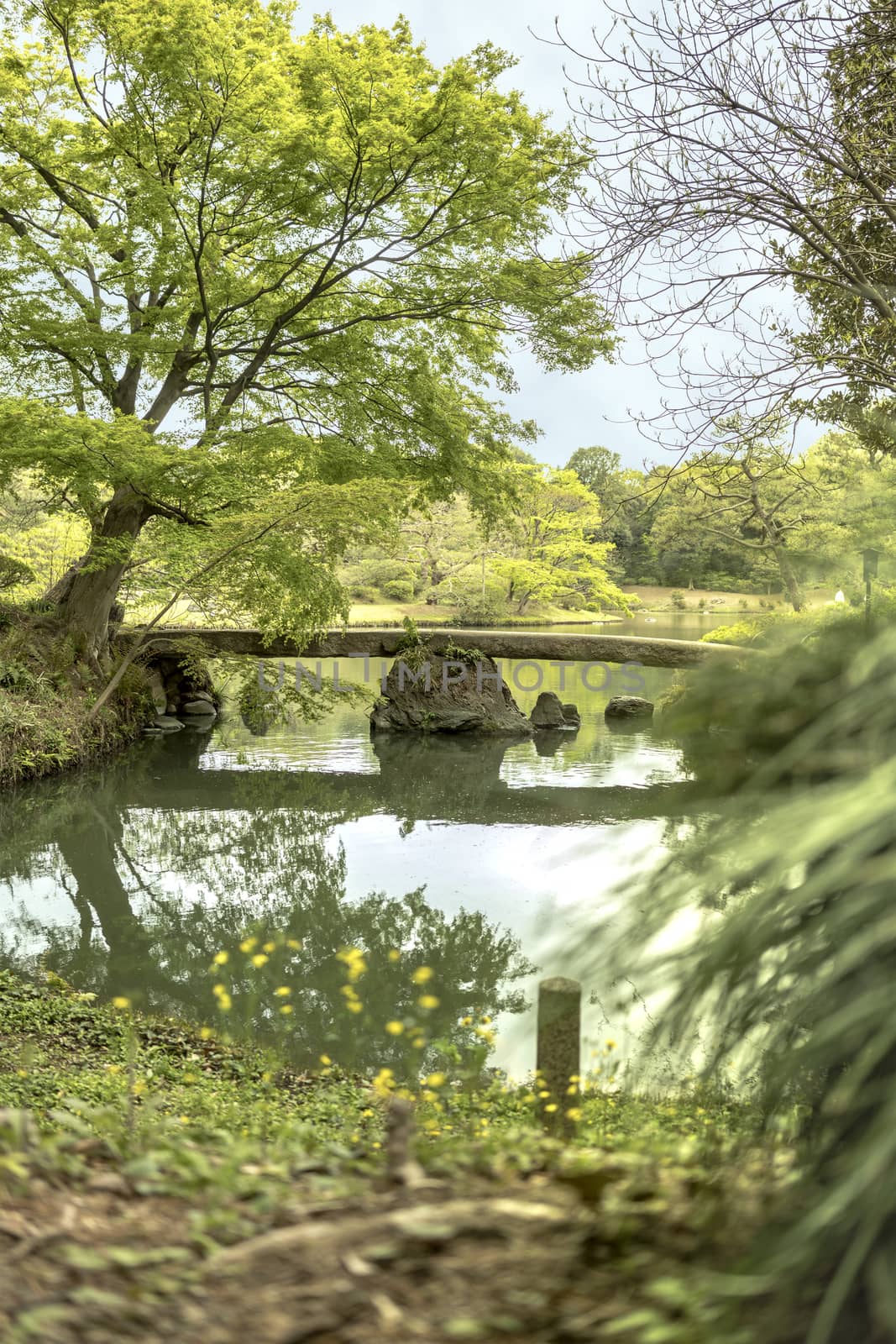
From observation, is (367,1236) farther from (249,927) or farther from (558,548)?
(558,548)

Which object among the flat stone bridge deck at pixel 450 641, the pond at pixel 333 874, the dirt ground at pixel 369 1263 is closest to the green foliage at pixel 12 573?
the flat stone bridge deck at pixel 450 641

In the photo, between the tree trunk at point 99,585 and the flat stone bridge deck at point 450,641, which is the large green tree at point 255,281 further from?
the flat stone bridge deck at point 450,641

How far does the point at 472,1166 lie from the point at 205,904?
5.30 metres

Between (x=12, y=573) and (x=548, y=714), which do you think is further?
(x=548, y=714)

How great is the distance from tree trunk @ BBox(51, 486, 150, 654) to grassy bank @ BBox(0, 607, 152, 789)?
0.38 metres

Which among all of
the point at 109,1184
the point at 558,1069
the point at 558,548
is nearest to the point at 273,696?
the point at 558,1069

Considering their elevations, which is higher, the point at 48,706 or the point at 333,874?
the point at 48,706

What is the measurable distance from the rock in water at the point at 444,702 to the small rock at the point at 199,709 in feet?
10.7

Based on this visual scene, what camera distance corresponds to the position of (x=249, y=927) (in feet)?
19.2

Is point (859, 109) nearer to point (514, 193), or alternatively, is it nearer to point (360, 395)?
point (514, 193)

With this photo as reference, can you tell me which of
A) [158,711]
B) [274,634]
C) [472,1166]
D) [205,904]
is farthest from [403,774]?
[472,1166]

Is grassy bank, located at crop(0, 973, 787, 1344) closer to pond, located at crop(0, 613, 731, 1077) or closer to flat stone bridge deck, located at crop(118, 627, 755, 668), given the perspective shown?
pond, located at crop(0, 613, 731, 1077)

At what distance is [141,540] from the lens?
11.2 m

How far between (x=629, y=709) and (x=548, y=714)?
7.05 ft
